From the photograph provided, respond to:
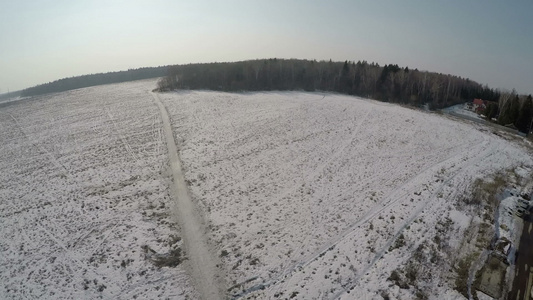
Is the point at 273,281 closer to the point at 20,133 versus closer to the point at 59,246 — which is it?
the point at 59,246

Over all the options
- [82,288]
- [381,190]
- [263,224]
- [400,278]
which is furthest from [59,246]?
[381,190]

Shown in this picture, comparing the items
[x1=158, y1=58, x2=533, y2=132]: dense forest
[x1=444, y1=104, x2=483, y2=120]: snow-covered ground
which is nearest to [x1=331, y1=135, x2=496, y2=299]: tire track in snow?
[x1=444, y1=104, x2=483, y2=120]: snow-covered ground

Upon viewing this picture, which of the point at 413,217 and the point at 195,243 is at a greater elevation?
the point at 195,243

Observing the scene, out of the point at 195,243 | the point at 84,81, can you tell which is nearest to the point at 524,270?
the point at 195,243

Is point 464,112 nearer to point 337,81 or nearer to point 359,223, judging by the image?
point 337,81

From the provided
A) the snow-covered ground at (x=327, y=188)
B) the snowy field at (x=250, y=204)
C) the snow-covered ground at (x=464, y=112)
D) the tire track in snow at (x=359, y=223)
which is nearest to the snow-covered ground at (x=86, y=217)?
the snowy field at (x=250, y=204)

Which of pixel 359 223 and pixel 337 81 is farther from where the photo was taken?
pixel 337 81

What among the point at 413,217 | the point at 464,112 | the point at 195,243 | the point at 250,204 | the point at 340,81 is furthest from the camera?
the point at 340,81
